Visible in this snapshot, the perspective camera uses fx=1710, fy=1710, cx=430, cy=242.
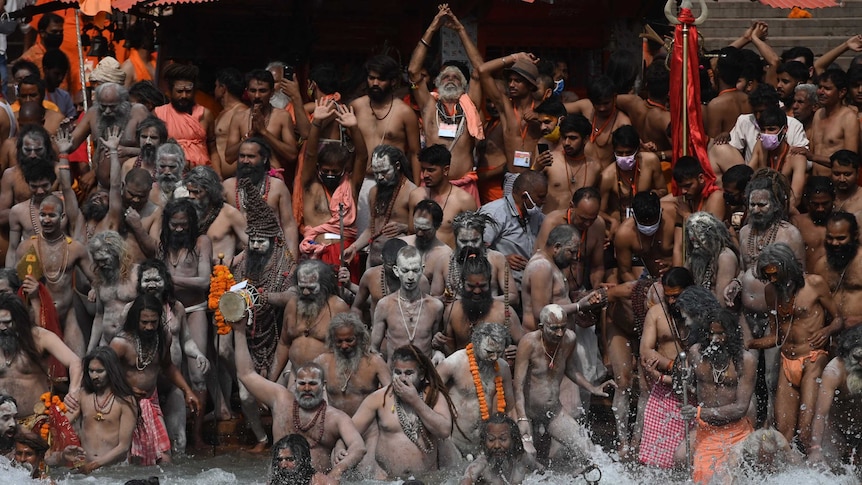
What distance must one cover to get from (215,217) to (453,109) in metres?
2.02

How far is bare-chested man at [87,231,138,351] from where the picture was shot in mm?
12172

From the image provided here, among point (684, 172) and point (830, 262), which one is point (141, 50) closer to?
point (684, 172)

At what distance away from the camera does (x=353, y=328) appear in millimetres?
11602

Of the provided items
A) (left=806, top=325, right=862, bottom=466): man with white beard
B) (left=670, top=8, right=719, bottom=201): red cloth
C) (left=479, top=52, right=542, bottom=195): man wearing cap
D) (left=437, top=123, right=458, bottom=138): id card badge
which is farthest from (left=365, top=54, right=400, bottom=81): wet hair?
(left=806, top=325, right=862, bottom=466): man with white beard

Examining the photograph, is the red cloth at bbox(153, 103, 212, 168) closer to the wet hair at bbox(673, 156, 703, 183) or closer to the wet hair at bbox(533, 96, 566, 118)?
the wet hair at bbox(533, 96, 566, 118)

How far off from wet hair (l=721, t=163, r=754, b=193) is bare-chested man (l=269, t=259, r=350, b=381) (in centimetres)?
291

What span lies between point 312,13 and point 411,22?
3.06ft

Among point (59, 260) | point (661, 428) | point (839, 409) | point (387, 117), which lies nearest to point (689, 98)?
point (387, 117)

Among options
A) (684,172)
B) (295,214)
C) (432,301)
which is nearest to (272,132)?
(295,214)

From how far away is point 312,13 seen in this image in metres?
16.0

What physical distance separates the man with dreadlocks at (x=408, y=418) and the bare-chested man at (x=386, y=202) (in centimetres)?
135

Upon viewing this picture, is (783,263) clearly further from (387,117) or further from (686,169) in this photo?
(387,117)

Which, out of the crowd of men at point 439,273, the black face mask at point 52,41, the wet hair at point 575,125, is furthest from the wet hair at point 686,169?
the black face mask at point 52,41

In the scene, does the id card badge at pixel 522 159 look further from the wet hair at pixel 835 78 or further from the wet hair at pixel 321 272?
the wet hair at pixel 835 78
